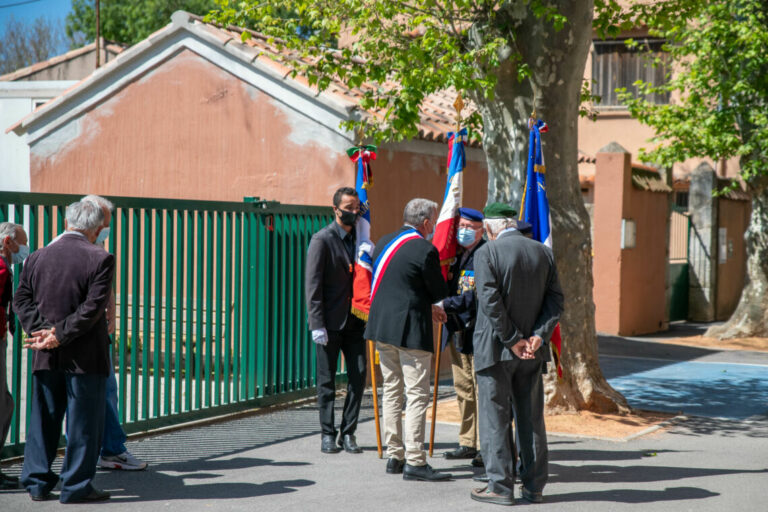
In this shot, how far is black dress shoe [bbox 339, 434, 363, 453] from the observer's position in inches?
307

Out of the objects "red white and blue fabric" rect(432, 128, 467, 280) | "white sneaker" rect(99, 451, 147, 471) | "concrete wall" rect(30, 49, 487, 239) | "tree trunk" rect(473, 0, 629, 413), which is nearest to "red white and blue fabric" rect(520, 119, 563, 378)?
"red white and blue fabric" rect(432, 128, 467, 280)

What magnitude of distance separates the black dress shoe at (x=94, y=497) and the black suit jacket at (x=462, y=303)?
2.79m

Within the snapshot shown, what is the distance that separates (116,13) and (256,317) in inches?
1175

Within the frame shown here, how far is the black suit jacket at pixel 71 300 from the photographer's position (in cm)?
601

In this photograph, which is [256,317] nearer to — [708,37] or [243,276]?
[243,276]

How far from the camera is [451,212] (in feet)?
26.3

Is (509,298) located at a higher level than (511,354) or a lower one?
higher

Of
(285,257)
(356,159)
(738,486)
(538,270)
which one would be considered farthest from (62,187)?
(738,486)

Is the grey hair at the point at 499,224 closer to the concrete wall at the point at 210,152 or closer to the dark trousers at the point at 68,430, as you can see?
the dark trousers at the point at 68,430

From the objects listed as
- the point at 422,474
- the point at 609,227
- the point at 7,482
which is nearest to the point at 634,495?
the point at 422,474

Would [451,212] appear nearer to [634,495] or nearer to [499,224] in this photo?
[499,224]

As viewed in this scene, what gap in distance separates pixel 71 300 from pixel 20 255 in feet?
2.05

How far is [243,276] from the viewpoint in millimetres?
9461

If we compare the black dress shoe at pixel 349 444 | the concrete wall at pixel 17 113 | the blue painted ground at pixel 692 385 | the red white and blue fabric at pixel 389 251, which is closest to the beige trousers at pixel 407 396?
the red white and blue fabric at pixel 389 251
